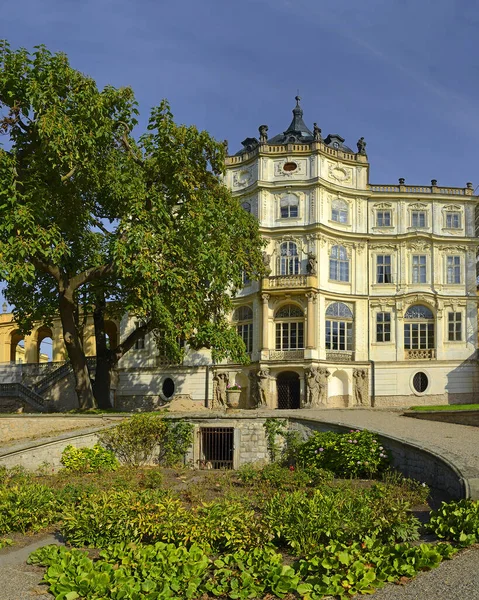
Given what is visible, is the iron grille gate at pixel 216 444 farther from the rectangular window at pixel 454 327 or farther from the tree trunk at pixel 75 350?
the rectangular window at pixel 454 327

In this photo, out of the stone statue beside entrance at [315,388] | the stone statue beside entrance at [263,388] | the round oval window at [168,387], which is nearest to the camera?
the stone statue beside entrance at [315,388]

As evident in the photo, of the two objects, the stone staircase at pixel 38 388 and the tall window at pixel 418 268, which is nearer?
the stone staircase at pixel 38 388

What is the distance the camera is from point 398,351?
38812mm

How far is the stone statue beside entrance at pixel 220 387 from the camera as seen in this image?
1518 inches

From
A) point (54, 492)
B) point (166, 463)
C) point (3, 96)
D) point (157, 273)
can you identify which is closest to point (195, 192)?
point (157, 273)

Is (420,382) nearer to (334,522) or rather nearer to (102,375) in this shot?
(102,375)

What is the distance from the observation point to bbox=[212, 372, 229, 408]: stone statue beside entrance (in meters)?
38.6

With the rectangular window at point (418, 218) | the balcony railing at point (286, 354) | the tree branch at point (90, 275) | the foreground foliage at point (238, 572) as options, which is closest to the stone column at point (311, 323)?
the balcony railing at point (286, 354)

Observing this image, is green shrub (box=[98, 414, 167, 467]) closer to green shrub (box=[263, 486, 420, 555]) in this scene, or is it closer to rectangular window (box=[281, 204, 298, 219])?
green shrub (box=[263, 486, 420, 555])

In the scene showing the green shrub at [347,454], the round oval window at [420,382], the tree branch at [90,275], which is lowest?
the green shrub at [347,454]

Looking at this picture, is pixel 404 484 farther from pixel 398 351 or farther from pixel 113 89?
pixel 398 351

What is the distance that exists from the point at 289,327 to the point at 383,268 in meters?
7.09

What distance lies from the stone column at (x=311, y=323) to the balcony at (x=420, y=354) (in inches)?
236

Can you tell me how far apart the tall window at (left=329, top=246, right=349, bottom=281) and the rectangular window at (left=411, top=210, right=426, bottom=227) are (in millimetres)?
4808
